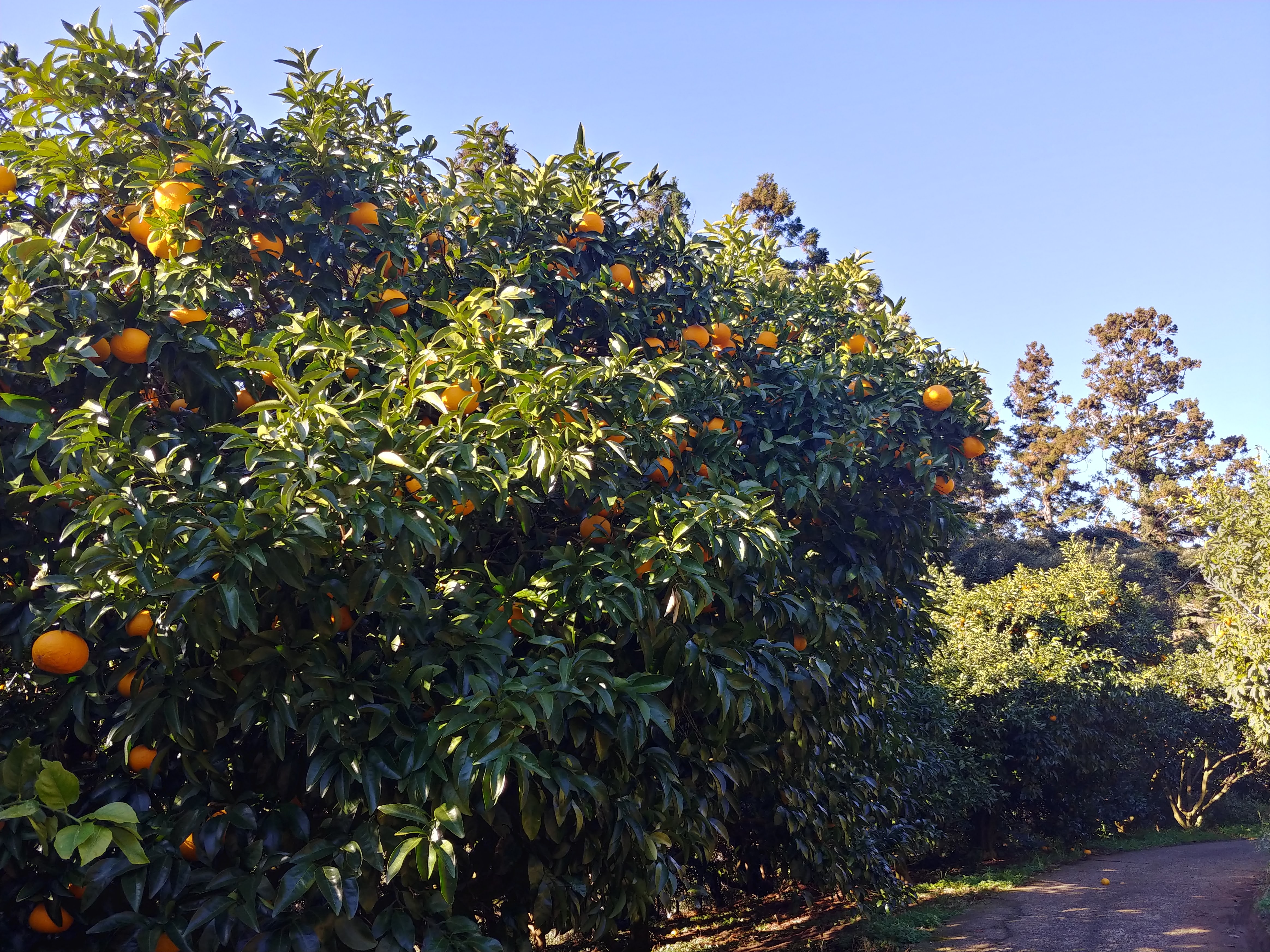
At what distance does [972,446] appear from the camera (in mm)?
3871

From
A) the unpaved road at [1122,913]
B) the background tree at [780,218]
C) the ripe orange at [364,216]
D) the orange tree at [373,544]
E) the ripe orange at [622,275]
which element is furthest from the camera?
the background tree at [780,218]

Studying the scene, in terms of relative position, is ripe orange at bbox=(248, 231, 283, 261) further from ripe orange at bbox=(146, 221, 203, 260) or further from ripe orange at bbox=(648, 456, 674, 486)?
ripe orange at bbox=(648, 456, 674, 486)

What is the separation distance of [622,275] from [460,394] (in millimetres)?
1359

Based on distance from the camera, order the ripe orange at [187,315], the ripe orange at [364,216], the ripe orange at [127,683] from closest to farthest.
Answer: the ripe orange at [127,683] → the ripe orange at [187,315] → the ripe orange at [364,216]

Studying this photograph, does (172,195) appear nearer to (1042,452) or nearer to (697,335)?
(697,335)

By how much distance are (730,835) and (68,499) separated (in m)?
3.26

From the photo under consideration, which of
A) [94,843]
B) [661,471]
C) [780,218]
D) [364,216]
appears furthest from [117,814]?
[780,218]

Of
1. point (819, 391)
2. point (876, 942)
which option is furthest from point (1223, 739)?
point (819, 391)

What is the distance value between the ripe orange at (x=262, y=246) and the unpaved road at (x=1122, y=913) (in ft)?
22.1

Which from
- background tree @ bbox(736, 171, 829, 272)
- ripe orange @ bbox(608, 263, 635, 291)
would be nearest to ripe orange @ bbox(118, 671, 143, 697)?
ripe orange @ bbox(608, 263, 635, 291)

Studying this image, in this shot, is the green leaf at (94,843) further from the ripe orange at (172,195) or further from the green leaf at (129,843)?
the ripe orange at (172,195)

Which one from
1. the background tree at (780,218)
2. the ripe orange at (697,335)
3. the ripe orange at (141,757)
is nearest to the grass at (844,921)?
the ripe orange at (697,335)

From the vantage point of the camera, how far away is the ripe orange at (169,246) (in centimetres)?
284

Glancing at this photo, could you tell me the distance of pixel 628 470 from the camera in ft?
10.1
